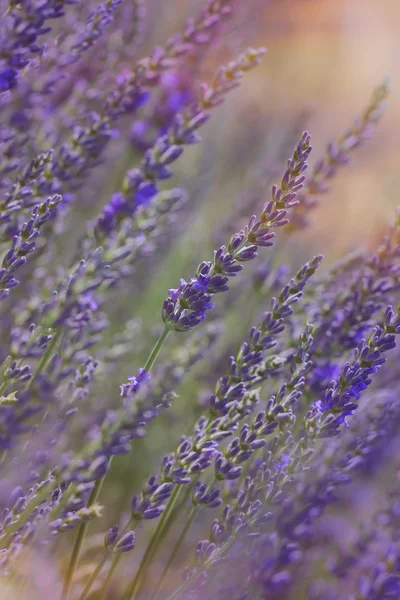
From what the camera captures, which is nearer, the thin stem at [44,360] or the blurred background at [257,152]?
the thin stem at [44,360]

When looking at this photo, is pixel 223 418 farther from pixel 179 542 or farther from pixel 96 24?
pixel 96 24

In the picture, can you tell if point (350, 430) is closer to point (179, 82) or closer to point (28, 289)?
point (28, 289)

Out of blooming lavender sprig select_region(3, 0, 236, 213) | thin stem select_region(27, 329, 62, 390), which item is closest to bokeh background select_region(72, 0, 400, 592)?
blooming lavender sprig select_region(3, 0, 236, 213)

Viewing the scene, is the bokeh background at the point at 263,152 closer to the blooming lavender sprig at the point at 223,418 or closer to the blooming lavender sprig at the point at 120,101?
the blooming lavender sprig at the point at 120,101

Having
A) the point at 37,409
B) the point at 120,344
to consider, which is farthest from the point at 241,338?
the point at 37,409

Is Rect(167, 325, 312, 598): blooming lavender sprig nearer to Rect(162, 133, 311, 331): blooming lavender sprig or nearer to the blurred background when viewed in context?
Rect(162, 133, 311, 331): blooming lavender sprig

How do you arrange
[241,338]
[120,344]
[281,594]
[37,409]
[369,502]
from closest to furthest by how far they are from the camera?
[37,409], [281,594], [120,344], [241,338], [369,502]

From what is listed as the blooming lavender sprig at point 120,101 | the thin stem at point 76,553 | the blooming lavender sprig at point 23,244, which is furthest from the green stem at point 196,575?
the blooming lavender sprig at point 120,101
